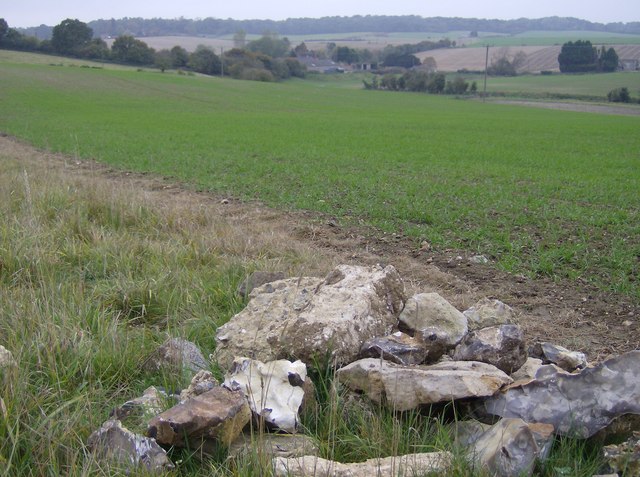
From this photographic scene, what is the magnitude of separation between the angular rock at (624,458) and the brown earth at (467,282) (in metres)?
2.36

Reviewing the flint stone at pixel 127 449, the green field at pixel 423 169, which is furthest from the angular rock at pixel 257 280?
the green field at pixel 423 169

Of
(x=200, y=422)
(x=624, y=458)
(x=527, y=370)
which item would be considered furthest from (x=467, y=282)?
(x=200, y=422)

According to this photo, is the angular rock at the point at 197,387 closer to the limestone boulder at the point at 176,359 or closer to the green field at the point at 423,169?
the limestone boulder at the point at 176,359

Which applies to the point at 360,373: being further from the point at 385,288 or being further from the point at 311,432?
the point at 385,288

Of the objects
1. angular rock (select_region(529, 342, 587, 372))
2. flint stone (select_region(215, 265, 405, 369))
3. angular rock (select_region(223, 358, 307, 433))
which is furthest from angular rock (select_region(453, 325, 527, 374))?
angular rock (select_region(223, 358, 307, 433))

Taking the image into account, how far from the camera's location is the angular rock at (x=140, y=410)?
13.0 feet

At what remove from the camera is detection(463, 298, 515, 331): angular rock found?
5.26 m

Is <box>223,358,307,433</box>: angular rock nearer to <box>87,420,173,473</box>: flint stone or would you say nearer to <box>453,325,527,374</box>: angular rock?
<box>87,420,173,473</box>: flint stone

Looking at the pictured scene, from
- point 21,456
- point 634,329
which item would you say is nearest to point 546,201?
point 634,329

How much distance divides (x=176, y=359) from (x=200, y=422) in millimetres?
1170

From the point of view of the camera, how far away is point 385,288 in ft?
17.1

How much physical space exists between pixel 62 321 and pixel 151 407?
1477 mm

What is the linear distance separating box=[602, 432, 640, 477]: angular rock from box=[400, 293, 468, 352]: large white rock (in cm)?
137

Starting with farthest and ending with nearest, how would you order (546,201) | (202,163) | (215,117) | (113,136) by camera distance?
(215,117) < (113,136) < (202,163) < (546,201)
